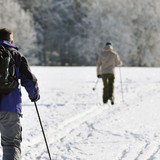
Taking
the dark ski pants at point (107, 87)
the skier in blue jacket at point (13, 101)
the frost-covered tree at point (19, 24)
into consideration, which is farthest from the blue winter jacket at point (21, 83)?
the frost-covered tree at point (19, 24)

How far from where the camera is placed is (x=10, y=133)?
5.19m

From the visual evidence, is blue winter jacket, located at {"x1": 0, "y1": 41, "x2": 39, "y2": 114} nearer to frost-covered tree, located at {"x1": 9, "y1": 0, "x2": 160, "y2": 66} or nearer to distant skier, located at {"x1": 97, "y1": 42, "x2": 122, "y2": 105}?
distant skier, located at {"x1": 97, "y1": 42, "x2": 122, "y2": 105}

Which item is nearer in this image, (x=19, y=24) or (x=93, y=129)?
(x=93, y=129)

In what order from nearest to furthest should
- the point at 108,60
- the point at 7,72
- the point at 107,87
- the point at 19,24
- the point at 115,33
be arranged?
the point at 7,72 → the point at 108,60 → the point at 107,87 → the point at 115,33 → the point at 19,24

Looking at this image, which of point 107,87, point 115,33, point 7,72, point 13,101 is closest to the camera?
point 7,72

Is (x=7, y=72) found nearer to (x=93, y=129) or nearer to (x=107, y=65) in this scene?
(x=93, y=129)

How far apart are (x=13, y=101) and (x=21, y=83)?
24 cm

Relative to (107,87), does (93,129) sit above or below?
below

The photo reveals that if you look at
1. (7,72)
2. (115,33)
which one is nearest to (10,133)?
(7,72)

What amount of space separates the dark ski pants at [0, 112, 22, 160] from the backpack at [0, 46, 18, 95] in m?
0.31

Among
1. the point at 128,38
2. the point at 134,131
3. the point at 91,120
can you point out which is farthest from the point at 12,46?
the point at 128,38

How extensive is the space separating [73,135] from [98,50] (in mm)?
47079

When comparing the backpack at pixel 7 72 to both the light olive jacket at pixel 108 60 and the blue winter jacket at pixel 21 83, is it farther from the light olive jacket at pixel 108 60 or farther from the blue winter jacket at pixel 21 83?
the light olive jacket at pixel 108 60

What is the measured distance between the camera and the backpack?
4988 millimetres
